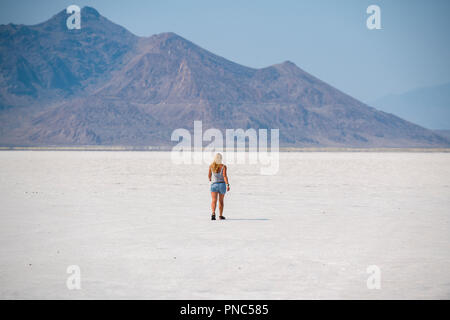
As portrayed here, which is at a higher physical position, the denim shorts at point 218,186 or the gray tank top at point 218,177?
the gray tank top at point 218,177

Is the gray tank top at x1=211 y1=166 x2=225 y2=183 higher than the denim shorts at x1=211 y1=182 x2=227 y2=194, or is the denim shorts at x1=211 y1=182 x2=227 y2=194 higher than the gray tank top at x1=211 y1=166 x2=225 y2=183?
the gray tank top at x1=211 y1=166 x2=225 y2=183

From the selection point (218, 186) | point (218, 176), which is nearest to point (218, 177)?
point (218, 176)

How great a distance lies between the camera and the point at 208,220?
465 inches

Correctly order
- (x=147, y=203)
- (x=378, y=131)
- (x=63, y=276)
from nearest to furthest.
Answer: (x=63, y=276)
(x=147, y=203)
(x=378, y=131)

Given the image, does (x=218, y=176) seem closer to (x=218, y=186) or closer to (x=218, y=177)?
(x=218, y=177)

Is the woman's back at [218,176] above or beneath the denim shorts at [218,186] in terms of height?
above

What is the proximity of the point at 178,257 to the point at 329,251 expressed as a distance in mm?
2215

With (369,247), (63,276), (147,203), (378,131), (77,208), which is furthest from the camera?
(378,131)

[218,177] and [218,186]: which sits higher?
[218,177]

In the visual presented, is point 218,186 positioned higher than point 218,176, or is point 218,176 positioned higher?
point 218,176
